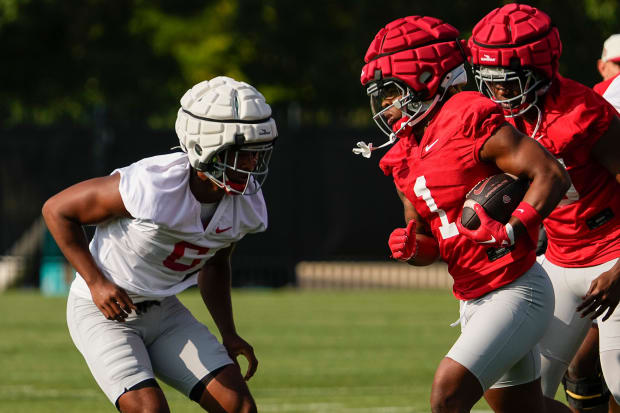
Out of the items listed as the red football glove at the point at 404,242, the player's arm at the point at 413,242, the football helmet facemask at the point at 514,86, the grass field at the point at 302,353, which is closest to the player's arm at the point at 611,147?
the football helmet facemask at the point at 514,86

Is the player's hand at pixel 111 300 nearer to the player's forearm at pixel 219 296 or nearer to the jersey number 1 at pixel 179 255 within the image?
the jersey number 1 at pixel 179 255

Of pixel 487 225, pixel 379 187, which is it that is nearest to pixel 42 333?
pixel 379 187

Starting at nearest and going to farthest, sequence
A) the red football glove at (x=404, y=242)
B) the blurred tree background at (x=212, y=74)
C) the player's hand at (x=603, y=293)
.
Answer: the red football glove at (x=404, y=242) → the player's hand at (x=603, y=293) → the blurred tree background at (x=212, y=74)

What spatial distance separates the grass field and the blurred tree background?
4.53ft

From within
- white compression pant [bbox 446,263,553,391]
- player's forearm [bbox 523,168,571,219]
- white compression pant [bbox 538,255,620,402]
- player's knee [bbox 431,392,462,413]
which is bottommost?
white compression pant [bbox 538,255,620,402]

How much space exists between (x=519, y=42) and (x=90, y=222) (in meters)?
2.17

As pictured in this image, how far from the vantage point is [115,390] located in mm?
5402

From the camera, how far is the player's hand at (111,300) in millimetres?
5461

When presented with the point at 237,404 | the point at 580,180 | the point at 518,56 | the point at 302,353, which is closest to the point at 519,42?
the point at 518,56

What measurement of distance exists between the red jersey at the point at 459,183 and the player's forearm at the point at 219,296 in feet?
3.74

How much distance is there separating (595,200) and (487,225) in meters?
1.19

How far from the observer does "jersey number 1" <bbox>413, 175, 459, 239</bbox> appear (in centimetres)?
521

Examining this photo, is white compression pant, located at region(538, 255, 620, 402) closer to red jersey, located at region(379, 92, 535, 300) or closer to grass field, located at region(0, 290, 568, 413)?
red jersey, located at region(379, 92, 535, 300)

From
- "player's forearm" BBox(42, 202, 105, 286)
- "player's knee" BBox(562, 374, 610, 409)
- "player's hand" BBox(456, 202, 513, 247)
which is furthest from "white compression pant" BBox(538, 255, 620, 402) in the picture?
"player's forearm" BBox(42, 202, 105, 286)
